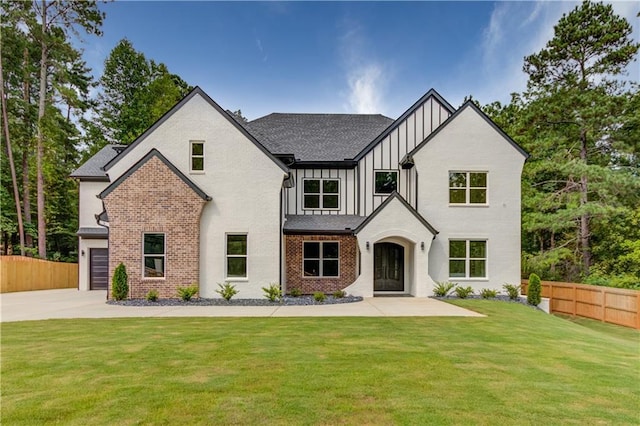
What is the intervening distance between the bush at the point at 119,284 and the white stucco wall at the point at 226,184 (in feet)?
10.4

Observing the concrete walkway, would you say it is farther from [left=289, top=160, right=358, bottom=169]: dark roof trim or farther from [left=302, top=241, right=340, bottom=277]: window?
[left=289, top=160, right=358, bottom=169]: dark roof trim

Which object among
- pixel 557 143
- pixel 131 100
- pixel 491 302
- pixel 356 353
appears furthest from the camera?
pixel 131 100

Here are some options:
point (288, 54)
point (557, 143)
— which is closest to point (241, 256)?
point (288, 54)

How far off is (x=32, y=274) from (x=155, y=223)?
11.7 meters

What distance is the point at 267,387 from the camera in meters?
5.03

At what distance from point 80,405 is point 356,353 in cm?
445

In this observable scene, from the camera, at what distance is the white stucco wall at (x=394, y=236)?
622 inches

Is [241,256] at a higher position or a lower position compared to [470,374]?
higher

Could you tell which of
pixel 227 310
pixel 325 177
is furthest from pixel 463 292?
pixel 227 310

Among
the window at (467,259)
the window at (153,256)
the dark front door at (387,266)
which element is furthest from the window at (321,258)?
the window at (153,256)

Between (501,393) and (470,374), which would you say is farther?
(470,374)

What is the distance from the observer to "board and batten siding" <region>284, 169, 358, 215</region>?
18047 millimetres

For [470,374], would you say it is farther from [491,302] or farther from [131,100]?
[131,100]

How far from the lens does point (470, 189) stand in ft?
54.8
